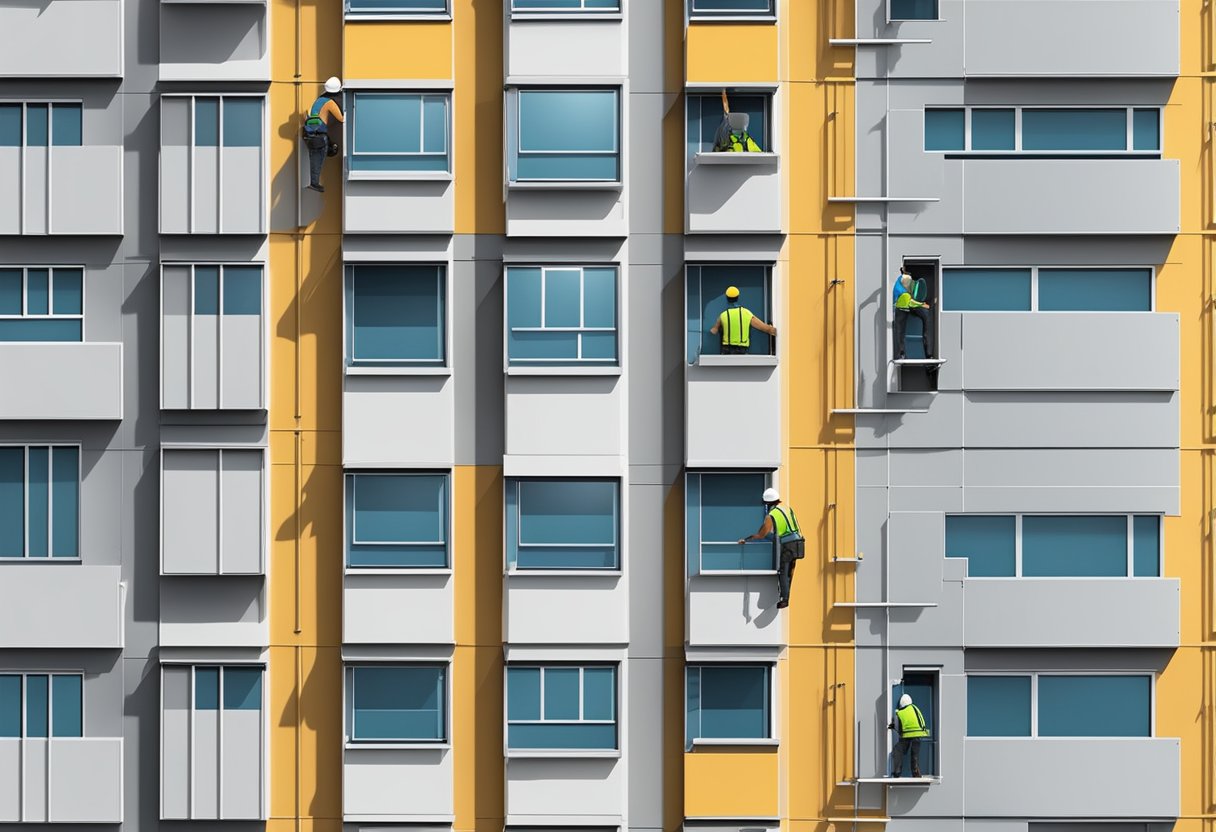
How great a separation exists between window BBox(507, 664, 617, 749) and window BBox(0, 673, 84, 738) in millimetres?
7337

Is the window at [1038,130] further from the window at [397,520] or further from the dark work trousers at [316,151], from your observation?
the window at [397,520]

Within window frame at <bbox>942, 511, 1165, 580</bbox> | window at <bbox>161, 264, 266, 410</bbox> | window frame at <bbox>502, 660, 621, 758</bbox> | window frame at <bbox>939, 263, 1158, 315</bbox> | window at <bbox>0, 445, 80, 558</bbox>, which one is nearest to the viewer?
window frame at <bbox>502, 660, 621, 758</bbox>

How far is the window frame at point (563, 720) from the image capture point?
19.0 m

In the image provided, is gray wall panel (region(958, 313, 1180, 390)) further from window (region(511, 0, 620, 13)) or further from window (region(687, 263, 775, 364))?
window (region(511, 0, 620, 13))

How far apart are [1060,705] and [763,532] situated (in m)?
5.94

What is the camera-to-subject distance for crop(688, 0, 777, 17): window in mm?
19375

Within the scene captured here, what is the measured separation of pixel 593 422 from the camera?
1925 centimetres

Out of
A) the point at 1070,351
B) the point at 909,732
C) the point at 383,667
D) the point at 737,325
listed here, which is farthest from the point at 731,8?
the point at 383,667

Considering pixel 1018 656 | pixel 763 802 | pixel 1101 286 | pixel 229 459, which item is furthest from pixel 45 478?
pixel 1101 286

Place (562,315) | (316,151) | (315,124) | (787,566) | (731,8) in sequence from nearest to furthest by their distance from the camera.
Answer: (787,566), (315,124), (316,151), (562,315), (731,8)

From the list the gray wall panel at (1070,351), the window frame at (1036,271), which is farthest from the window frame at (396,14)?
the gray wall panel at (1070,351)

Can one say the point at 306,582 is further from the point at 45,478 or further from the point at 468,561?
the point at 45,478

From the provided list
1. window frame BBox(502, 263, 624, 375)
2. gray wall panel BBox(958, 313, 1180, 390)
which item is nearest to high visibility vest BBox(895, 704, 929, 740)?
gray wall panel BBox(958, 313, 1180, 390)

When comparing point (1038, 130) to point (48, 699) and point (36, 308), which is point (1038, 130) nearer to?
point (36, 308)
